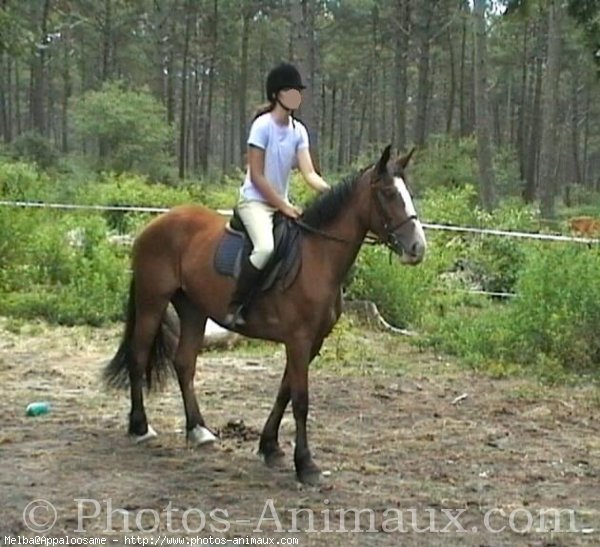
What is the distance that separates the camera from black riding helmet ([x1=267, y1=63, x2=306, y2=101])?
5.54 metres

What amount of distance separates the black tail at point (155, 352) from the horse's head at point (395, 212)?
69.9 inches

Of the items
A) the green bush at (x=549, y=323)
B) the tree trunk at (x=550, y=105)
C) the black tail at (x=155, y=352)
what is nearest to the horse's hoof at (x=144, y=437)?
the black tail at (x=155, y=352)

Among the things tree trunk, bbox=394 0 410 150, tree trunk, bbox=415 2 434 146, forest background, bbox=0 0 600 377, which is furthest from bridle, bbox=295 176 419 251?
tree trunk, bbox=394 0 410 150

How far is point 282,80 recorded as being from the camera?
18.2 ft

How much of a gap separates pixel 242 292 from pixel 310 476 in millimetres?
1100

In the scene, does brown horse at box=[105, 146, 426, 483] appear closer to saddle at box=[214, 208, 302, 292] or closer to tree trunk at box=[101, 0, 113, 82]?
saddle at box=[214, 208, 302, 292]

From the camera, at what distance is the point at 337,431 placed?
6.67 metres

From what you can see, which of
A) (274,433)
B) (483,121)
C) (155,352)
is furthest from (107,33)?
(274,433)

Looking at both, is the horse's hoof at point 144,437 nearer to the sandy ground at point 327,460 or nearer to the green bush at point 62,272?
the sandy ground at point 327,460

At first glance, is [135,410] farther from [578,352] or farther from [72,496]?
[578,352]

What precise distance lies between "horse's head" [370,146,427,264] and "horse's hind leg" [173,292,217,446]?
1.53 meters

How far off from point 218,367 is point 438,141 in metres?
22.3

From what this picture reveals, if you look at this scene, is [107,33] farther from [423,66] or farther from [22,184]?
[22,184]

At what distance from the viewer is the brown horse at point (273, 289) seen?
5395 millimetres
